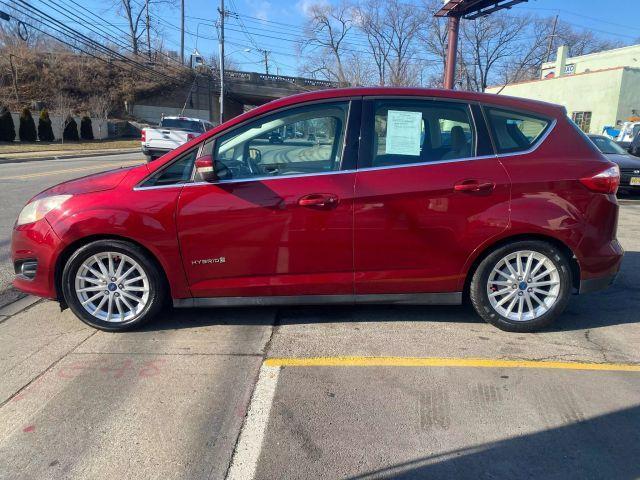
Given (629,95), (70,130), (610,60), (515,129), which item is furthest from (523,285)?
(610,60)

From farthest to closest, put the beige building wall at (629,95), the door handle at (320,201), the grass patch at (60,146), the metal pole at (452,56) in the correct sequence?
the grass patch at (60,146) < the beige building wall at (629,95) < the metal pole at (452,56) < the door handle at (320,201)

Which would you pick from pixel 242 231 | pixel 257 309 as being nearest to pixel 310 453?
pixel 242 231

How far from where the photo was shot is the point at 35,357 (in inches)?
136

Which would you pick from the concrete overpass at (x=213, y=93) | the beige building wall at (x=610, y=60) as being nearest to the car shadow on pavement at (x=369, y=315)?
the beige building wall at (x=610, y=60)

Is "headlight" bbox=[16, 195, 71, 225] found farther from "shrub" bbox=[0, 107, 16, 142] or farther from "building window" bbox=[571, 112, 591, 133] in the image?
"shrub" bbox=[0, 107, 16, 142]

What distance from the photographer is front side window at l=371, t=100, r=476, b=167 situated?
3709mm

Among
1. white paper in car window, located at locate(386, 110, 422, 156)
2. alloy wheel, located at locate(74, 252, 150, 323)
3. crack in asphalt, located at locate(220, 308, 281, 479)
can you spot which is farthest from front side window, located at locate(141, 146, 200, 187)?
white paper in car window, located at locate(386, 110, 422, 156)

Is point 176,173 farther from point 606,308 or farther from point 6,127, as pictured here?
point 6,127

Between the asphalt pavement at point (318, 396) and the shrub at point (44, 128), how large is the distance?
35.4m

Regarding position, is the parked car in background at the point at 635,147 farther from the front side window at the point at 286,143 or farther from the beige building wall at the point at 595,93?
the front side window at the point at 286,143

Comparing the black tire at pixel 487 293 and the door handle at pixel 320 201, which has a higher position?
the door handle at pixel 320 201

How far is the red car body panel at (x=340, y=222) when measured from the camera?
3.60 metres

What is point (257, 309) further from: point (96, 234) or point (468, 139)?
point (468, 139)

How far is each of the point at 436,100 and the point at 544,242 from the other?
4.52ft
